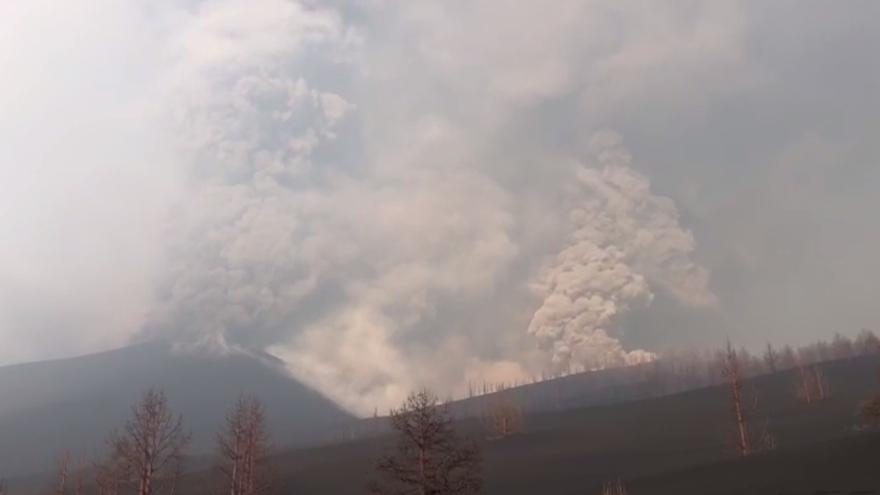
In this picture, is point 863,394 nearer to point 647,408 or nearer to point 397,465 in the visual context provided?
point 647,408

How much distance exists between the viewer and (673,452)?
86250mm

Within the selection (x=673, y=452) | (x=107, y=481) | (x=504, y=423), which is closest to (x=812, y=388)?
(x=504, y=423)

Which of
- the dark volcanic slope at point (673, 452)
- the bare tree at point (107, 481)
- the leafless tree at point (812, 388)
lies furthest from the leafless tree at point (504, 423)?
the bare tree at point (107, 481)

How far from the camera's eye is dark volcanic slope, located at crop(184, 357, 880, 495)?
1855 inches

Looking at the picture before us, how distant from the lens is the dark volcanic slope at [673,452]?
155ft

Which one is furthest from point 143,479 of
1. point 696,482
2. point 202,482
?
point 202,482

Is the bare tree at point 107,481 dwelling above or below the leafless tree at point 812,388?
below

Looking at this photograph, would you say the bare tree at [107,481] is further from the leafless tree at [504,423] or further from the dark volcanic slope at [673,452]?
the leafless tree at [504,423]

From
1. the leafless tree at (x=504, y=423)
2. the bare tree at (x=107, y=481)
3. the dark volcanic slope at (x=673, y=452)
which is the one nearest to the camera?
the dark volcanic slope at (x=673, y=452)

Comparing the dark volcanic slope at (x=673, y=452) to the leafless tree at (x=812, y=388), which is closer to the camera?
the dark volcanic slope at (x=673, y=452)

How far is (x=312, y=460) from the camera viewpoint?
11569 centimetres

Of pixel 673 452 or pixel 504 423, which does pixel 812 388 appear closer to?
pixel 504 423

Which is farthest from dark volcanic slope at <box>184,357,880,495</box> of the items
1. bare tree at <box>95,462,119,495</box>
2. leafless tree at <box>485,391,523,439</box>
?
bare tree at <box>95,462,119,495</box>

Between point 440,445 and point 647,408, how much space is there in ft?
382
